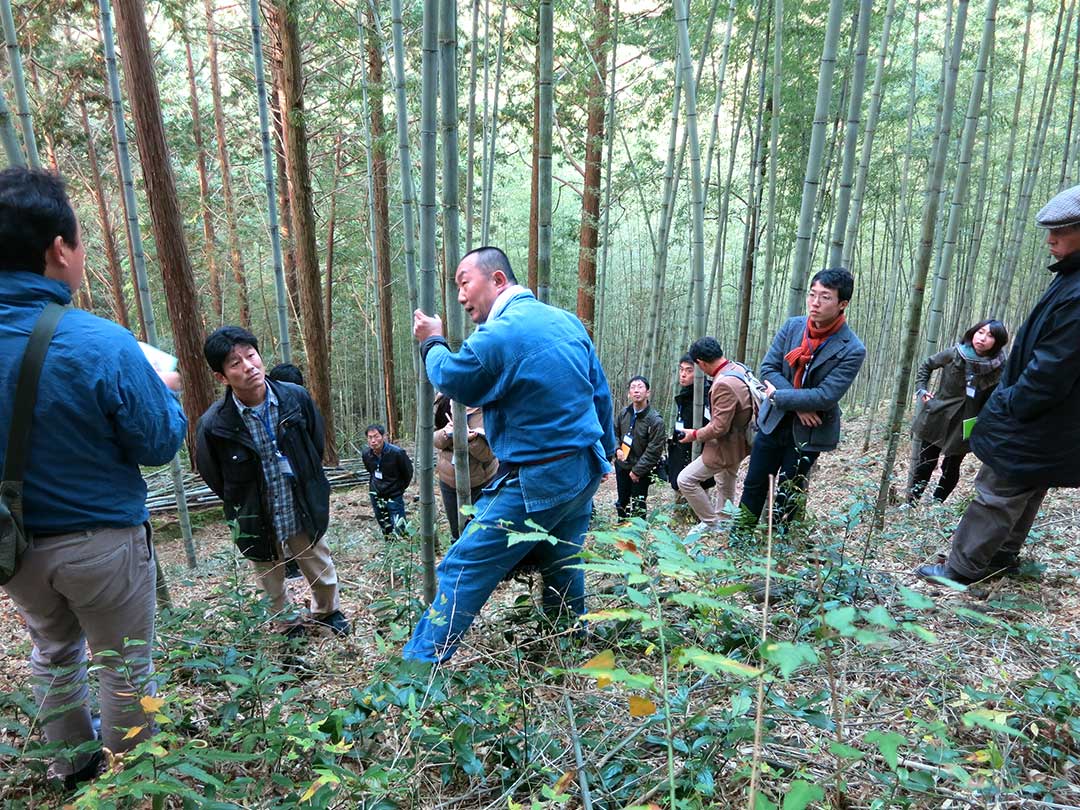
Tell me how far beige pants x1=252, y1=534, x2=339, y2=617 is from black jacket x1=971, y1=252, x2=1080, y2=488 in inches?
116

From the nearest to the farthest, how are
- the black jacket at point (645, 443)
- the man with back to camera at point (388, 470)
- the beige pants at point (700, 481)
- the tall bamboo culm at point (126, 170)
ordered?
the tall bamboo culm at point (126, 170), the beige pants at point (700, 481), the black jacket at point (645, 443), the man with back to camera at point (388, 470)

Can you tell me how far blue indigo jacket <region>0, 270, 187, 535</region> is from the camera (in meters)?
1.33

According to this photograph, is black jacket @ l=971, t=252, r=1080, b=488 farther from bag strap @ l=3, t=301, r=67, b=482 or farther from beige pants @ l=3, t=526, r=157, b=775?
bag strap @ l=3, t=301, r=67, b=482

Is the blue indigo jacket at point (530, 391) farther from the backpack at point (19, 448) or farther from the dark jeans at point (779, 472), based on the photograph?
the dark jeans at point (779, 472)

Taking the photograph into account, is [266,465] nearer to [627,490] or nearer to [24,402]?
[24,402]

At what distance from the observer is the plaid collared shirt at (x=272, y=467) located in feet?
8.14

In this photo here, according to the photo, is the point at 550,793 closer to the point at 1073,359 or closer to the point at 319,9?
the point at 1073,359

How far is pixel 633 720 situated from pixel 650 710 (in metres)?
0.82

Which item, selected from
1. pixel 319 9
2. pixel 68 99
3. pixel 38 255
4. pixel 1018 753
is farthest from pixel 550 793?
pixel 68 99

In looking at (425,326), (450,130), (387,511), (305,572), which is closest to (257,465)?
(305,572)


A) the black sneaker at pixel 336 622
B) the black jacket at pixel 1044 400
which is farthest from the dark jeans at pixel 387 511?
the black jacket at pixel 1044 400

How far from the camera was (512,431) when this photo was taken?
190cm

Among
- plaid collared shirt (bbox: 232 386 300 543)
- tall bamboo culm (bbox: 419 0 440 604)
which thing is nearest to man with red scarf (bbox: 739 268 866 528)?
tall bamboo culm (bbox: 419 0 440 604)

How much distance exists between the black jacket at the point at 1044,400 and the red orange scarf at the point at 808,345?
697mm
